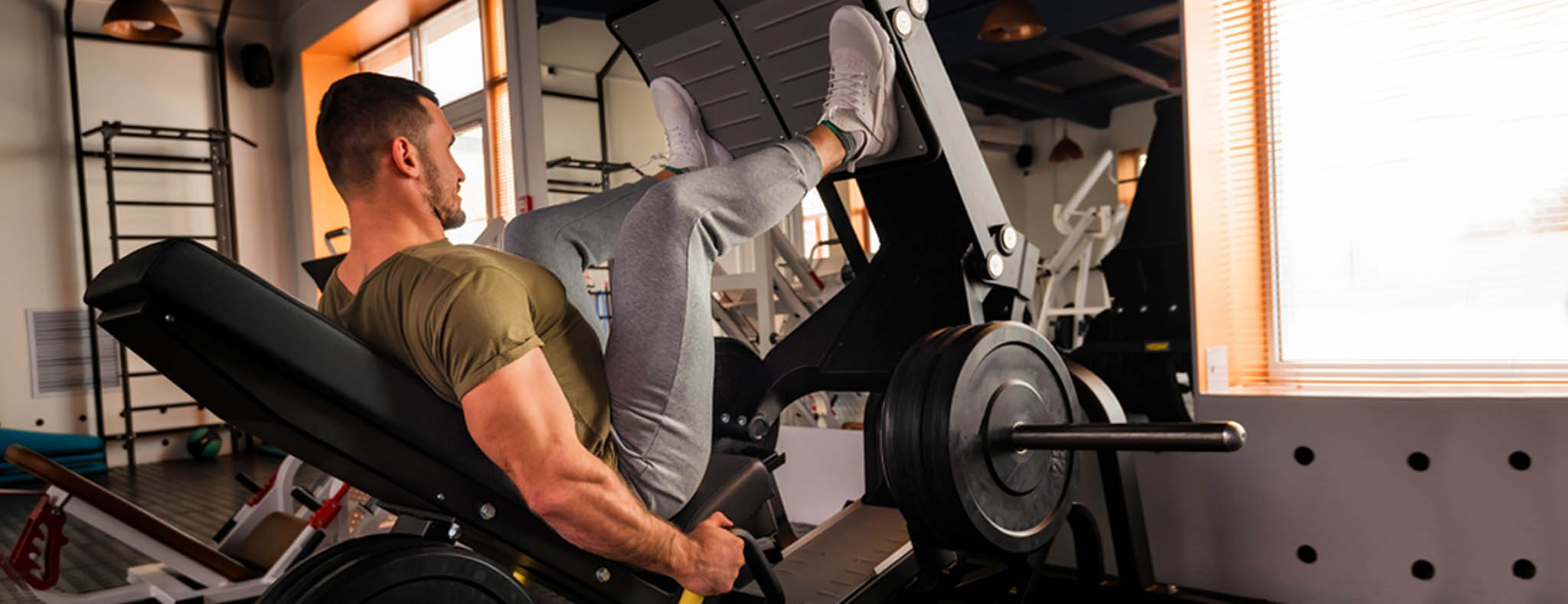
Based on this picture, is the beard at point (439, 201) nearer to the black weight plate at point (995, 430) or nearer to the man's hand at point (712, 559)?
the man's hand at point (712, 559)

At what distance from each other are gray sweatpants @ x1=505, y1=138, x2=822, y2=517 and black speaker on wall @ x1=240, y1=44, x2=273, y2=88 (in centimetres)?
686

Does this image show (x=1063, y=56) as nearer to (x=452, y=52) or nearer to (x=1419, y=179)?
(x=452, y=52)

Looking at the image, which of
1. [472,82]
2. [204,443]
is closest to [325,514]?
[472,82]

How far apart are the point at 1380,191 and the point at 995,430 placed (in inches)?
46.2

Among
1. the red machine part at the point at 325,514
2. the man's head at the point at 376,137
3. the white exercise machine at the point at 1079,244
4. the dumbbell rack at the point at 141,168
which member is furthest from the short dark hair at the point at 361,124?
the dumbbell rack at the point at 141,168

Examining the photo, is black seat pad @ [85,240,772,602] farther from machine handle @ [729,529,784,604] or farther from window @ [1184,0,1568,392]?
window @ [1184,0,1568,392]

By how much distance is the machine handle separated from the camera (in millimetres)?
1652

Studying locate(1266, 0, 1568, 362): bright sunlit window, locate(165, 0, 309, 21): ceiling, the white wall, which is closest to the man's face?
locate(1266, 0, 1568, 362): bright sunlit window

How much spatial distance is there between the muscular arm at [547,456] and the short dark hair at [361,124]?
0.45 meters

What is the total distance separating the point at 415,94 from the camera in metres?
1.55

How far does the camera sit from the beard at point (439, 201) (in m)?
1.56

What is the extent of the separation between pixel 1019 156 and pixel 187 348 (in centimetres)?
934

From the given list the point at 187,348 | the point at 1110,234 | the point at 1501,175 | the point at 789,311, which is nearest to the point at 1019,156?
the point at 1110,234

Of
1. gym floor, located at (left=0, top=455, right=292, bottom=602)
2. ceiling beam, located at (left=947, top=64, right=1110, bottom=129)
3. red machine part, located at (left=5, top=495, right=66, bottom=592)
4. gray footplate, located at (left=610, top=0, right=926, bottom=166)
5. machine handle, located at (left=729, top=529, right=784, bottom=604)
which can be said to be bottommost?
gym floor, located at (left=0, top=455, right=292, bottom=602)
